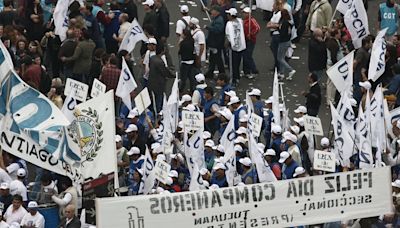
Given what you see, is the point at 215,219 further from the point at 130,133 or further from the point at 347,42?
the point at 347,42

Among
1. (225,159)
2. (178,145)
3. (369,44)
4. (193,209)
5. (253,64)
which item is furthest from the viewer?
(253,64)

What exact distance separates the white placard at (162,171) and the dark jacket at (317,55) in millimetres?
7169

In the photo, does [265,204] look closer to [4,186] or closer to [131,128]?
[4,186]

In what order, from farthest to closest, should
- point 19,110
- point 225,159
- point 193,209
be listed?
1. point 225,159
2. point 19,110
3. point 193,209

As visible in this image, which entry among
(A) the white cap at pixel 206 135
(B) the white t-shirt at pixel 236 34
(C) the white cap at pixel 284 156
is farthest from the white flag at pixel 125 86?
(B) the white t-shirt at pixel 236 34

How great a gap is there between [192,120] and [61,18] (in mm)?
5327

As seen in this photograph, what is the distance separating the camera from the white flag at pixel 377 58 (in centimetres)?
2720

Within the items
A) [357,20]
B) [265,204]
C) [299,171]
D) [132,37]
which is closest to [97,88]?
[132,37]

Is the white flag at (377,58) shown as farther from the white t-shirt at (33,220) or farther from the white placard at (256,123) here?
the white t-shirt at (33,220)

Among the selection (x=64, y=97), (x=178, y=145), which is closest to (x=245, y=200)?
(x=178, y=145)

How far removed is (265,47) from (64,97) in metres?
7.42

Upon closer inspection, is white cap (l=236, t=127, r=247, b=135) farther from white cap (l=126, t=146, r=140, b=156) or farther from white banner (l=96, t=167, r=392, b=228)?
white banner (l=96, t=167, r=392, b=228)

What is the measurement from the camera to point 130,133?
25.4 meters

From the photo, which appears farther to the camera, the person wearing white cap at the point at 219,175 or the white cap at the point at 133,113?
the white cap at the point at 133,113
